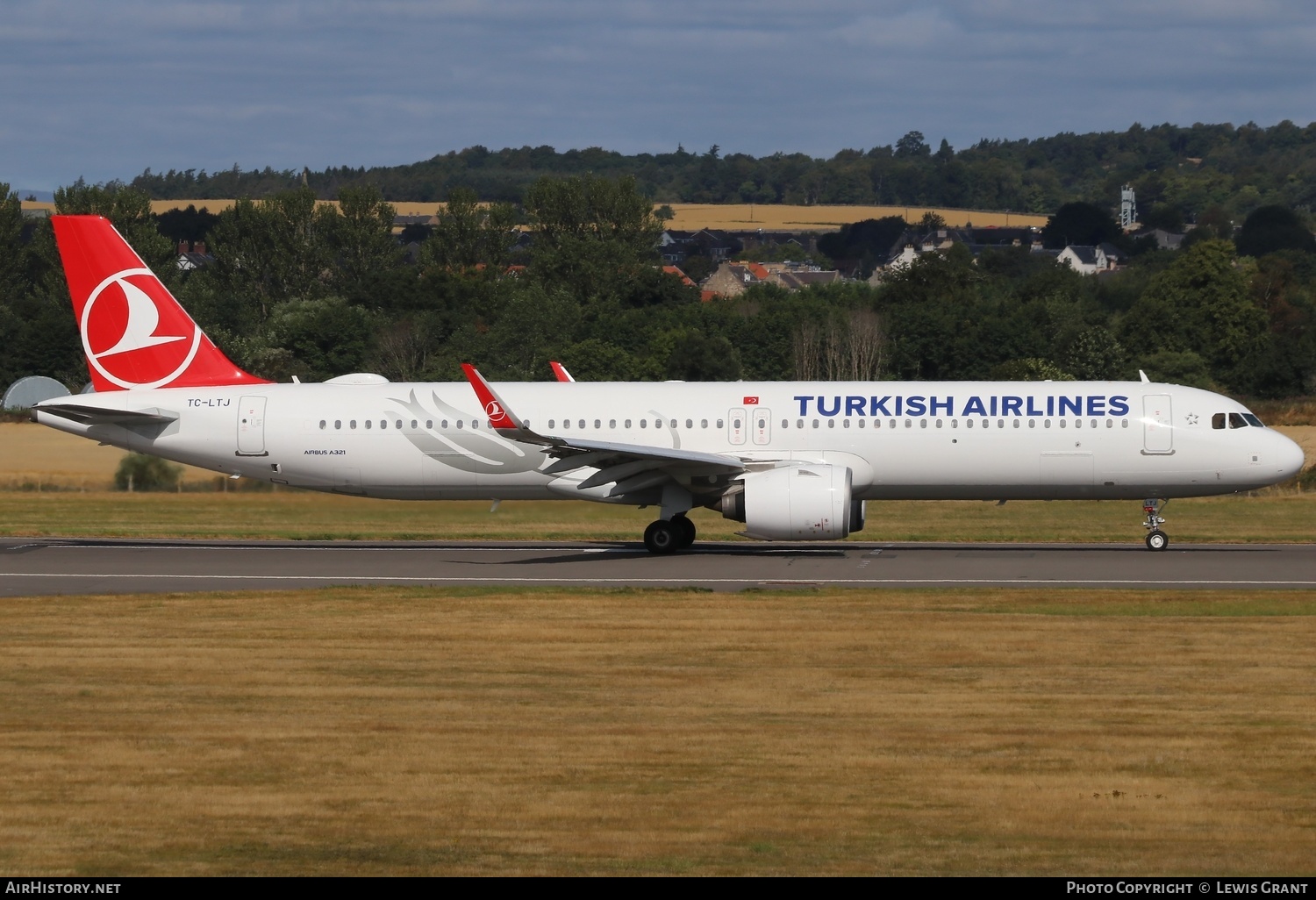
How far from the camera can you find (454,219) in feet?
443

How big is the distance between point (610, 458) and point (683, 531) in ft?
8.02

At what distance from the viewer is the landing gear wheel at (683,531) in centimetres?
3341

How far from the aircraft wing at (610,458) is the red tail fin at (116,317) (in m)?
7.01

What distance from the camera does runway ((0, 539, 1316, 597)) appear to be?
28156 mm

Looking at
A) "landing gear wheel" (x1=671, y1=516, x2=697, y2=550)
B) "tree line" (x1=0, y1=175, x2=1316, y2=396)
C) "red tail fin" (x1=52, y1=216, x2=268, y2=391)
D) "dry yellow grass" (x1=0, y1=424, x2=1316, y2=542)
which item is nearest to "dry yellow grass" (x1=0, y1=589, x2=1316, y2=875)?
"landing gear wheel" (x1=671, y1=516, x2=697, y2=550)

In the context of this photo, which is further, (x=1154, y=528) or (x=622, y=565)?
(x=1154, y=528)

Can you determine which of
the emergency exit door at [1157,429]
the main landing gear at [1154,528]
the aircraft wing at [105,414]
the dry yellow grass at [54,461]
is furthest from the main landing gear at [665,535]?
the dry yellow grass at [54,461]

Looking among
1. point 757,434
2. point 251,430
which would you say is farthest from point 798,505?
point 251,430

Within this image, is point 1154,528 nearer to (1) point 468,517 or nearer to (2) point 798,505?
(2) point 798,505

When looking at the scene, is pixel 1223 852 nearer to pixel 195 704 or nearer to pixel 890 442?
pixel 195 704

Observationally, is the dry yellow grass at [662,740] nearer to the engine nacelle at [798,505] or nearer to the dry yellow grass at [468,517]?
the engine nacelle at [798,505]

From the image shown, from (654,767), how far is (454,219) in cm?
12325

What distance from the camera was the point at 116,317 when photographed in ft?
115

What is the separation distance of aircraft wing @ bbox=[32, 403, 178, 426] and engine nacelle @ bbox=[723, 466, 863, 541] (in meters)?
12.2
